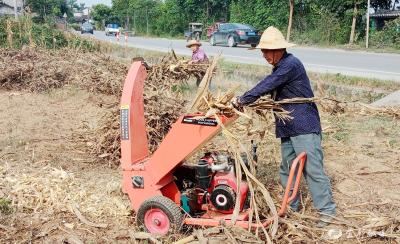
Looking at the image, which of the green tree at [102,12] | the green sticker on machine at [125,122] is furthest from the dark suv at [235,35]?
the green tree at [102,12]

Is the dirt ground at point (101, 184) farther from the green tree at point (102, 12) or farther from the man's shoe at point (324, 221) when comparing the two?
the green tree at point (102, 12)

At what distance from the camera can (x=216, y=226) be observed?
3.79 m

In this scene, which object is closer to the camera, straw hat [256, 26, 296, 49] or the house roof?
straw hat [256, 26, 296, 49]

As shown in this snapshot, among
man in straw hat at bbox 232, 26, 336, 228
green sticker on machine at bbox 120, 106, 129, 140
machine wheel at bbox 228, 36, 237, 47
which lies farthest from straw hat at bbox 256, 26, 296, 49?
machine wheel at bbox 228, 36, 237, 47

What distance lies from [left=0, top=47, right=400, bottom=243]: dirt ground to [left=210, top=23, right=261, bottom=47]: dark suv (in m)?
16.1

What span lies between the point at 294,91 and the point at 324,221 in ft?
3.75

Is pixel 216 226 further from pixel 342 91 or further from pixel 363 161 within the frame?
pixel 342 91

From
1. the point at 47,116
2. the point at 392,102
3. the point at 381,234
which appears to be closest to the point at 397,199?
the point at 381,234

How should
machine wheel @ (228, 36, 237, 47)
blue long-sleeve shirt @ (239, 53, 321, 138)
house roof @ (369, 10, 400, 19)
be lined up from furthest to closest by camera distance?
house roof @ (369, 10, 400, 19)
machine wheel @ (228, 36, 237, 47)
blue long-sleeve shirt @ (239, 53, 321, 138)

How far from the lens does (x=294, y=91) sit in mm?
4012

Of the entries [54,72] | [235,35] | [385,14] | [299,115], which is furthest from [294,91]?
[385,14]

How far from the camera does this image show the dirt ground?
3.97 meters

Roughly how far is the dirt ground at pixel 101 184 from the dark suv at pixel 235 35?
16079 mm

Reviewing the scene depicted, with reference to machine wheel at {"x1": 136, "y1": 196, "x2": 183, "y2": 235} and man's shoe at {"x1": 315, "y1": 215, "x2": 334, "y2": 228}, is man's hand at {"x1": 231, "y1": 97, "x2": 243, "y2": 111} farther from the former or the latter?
man's shoe at {"x1": 315, "y1": 215, "x2": 334, "y2": 228}
